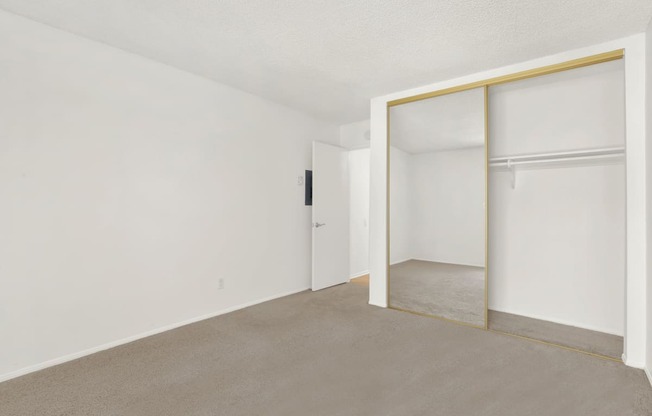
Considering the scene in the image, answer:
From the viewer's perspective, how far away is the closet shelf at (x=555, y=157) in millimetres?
2976

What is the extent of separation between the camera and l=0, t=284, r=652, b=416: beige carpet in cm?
202

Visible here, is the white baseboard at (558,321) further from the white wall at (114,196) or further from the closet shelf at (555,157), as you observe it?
the white wall at (114,196)

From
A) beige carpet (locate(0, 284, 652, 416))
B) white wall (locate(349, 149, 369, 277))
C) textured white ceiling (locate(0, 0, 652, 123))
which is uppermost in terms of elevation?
textured white ceiling (locate(0, 0, 652, 123))

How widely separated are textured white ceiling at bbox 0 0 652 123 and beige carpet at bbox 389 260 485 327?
211 centimetres

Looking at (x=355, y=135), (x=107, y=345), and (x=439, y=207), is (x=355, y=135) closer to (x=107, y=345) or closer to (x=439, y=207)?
(x=439, y=207)

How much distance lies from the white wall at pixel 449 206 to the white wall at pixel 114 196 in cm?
192

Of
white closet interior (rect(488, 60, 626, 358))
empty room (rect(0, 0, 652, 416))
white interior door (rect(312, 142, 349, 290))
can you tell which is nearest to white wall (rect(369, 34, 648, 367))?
empty room (rect(0, 0, 652, 416))

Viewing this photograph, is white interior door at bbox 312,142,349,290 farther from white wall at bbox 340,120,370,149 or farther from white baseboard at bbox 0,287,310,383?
white baseboard at bbox 0,287,310,383

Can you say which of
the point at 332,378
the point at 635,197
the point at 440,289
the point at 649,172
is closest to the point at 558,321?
the point at 440,289

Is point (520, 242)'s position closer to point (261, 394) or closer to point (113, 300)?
point (261, 394)

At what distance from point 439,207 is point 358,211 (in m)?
2.38

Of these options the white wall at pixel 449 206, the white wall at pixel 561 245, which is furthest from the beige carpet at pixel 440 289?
the white wall at pixel 561 245

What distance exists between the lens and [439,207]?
3.61m

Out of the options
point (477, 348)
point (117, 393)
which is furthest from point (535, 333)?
point (117, 393)
